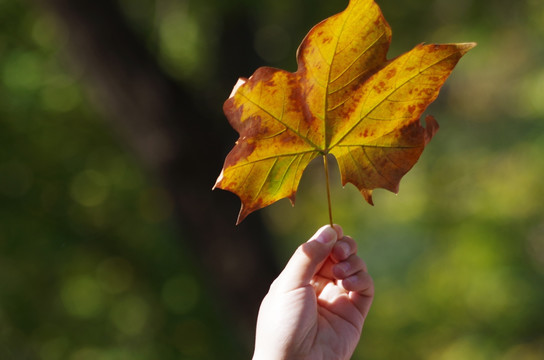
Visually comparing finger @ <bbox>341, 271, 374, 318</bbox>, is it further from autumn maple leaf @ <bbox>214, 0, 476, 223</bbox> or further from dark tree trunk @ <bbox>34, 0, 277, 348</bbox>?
dark tree trunk @ <bbox>34, 0, 277, 348</bbox>

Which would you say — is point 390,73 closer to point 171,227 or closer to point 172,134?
point 172,134

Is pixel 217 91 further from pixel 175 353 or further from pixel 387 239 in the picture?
pixel 387 239

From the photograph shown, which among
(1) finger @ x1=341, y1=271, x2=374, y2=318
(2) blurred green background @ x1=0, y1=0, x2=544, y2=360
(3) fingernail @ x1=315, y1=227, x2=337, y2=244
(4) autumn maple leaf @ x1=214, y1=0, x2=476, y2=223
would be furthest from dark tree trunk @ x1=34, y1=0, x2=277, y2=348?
(4) autumn maple leaf @ x1=214, y1=0, x2=476, y2=223

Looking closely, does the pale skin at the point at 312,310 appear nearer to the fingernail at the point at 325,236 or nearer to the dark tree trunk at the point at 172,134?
the fingernail at the point at 325,236

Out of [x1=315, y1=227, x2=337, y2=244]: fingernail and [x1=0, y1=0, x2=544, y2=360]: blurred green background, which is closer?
[x1=315, y1=227, x2=337, y2=244]: fingernail

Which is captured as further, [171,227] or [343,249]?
[171,227]

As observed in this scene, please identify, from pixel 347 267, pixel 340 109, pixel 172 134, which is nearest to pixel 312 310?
pixel 347 267
